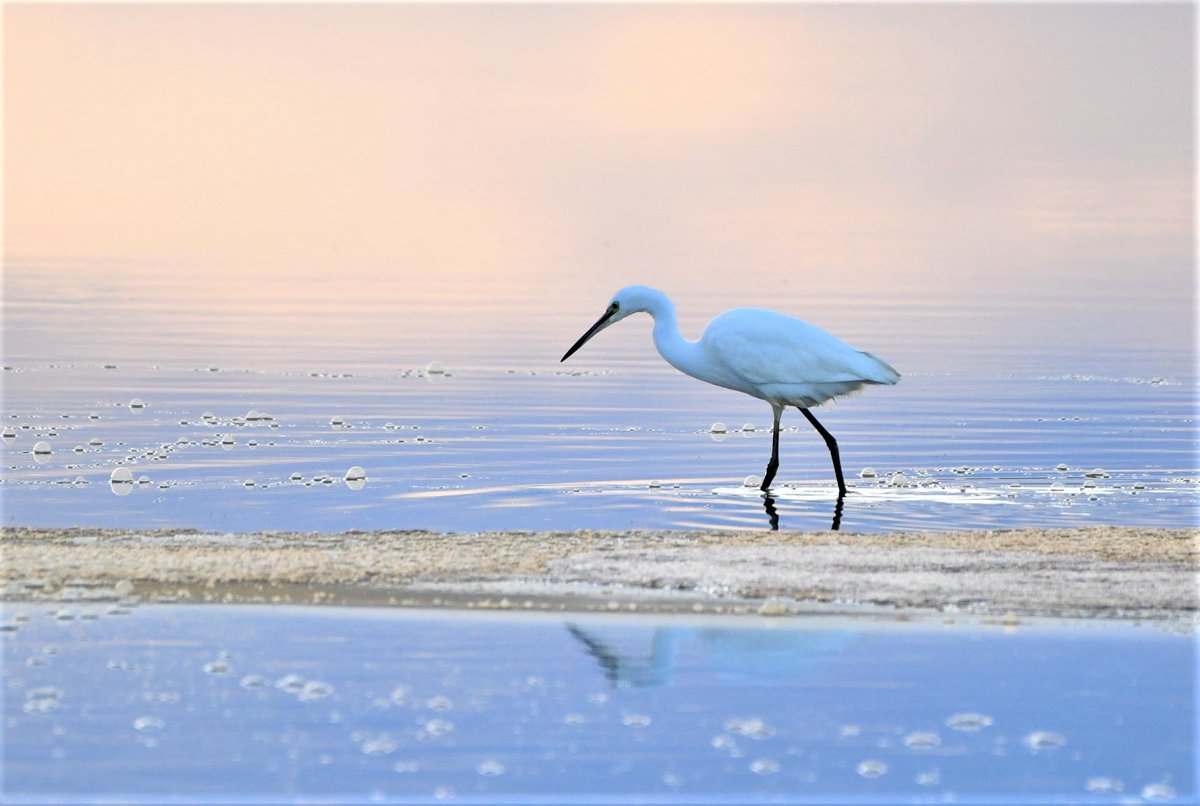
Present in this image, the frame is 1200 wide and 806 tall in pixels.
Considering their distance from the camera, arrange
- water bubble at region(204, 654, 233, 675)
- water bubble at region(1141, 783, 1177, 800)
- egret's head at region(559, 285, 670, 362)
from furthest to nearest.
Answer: egret's head at region(559, 285, 670, 362), water bubble at region(204, 654, 233, 675), water bubble at region(1141, 783, 1177, 800)

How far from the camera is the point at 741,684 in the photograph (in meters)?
7.66

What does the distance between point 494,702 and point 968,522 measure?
17.2ft

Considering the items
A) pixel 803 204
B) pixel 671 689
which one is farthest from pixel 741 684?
pixel 803 204

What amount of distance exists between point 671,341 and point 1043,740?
26.4 feet

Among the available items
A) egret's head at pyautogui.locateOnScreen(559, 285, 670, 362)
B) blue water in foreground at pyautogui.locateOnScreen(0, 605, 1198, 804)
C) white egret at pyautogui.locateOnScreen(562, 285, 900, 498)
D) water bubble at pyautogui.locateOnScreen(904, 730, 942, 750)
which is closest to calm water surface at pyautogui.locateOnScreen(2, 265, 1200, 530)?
white egret at pyautogui.locateOnScreen(562, 285, 900, 498)

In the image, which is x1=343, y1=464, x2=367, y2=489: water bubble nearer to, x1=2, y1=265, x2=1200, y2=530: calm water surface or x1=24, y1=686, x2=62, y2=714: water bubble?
x1=2, y1=265, x2=1200, y2=530: calm water surface

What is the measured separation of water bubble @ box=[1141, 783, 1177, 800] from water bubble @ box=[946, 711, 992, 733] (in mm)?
704

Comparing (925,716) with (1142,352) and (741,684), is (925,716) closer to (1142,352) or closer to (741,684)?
(741,684)

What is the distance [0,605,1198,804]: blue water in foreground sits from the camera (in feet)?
21.6

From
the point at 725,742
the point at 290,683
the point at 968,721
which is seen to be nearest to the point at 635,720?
the point at 725,742

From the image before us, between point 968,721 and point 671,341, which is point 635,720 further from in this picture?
point 671,341

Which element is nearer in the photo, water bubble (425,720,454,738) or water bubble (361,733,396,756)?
water bubble (361,733,396,756)

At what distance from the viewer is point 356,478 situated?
1353cm

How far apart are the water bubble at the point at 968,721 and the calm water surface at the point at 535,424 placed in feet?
15.4
